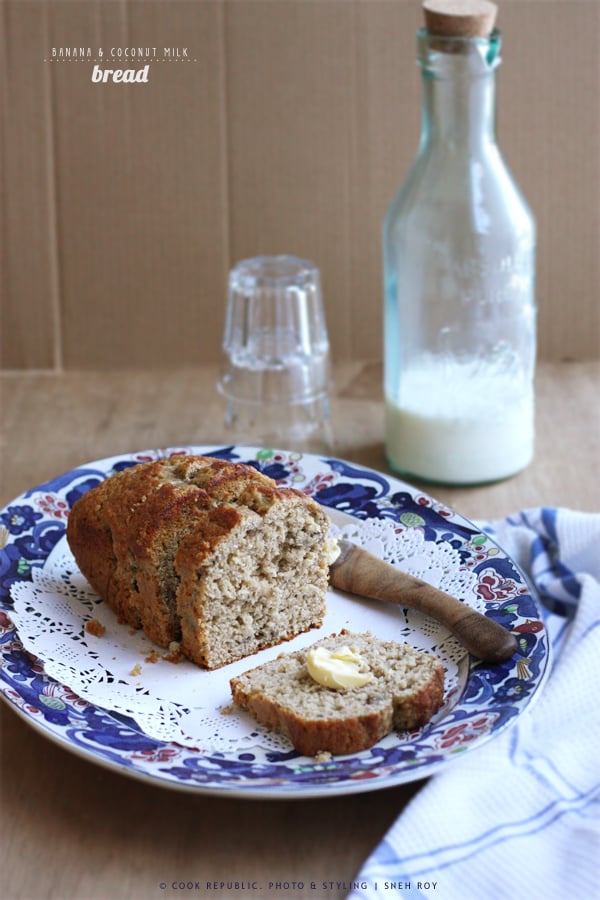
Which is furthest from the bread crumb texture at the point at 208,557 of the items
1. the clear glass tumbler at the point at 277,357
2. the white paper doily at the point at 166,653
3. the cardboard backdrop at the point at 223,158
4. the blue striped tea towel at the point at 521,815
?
the cardboard backdrop at the point at 223,158

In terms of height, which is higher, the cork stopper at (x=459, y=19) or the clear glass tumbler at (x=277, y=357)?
the cork stopper at (x=459, y=19)

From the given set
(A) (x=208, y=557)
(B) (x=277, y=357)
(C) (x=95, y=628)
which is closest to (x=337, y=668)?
(A) (x=208, y=557)

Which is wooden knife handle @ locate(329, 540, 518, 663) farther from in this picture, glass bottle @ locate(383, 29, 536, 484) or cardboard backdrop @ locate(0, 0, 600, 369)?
cardboard backdrop @ locate(0, 0, 600, 369)

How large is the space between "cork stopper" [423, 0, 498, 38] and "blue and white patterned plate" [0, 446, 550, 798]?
67cm

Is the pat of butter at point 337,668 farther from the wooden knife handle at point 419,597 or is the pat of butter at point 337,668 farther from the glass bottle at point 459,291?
the glass bottle at point 459,291

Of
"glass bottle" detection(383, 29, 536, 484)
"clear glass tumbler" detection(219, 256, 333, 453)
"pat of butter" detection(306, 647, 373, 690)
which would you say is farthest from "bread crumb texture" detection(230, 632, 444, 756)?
"clear glass tumbler" detection(219, 256, 333, 453)

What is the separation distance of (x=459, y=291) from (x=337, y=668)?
781mm

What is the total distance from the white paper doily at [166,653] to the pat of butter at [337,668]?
0.28 feet

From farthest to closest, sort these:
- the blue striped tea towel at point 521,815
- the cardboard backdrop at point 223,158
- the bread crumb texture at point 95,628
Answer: the cardboard backdrop at point 223,158 → the bread crumb texture at point 95,628 → the blue striped tea towel at point 521,815

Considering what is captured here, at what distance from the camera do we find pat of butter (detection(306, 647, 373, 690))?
1.24 metres

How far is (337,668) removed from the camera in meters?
1.25

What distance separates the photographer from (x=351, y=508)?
166 centimetres

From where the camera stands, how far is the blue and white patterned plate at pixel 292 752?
1092mm

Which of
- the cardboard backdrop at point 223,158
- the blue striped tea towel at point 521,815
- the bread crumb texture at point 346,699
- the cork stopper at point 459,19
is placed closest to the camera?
the blue striped tea towel at point 521,815
